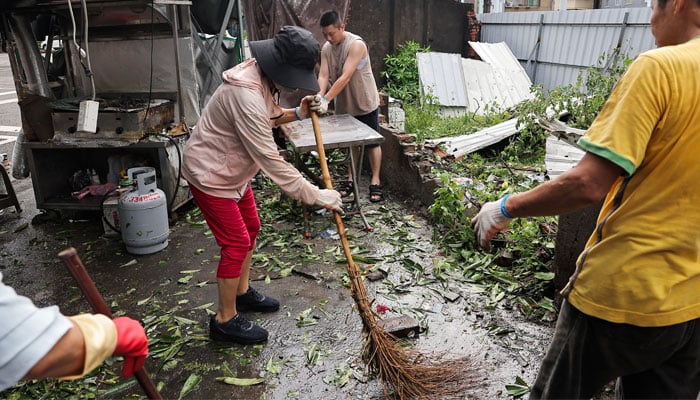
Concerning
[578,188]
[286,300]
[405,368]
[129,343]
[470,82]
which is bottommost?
[286,300]

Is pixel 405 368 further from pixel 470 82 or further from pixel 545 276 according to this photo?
pixel 470 82

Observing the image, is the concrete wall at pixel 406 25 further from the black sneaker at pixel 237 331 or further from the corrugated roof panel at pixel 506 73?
the black sneaker at pixel 237 331

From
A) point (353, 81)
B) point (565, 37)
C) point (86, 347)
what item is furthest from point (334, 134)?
point (565, 37)

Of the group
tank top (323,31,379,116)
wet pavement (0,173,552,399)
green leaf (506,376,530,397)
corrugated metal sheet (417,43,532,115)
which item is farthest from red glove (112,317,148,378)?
corrugated metal sheet (417,43,532,115)

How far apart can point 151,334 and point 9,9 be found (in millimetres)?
4535

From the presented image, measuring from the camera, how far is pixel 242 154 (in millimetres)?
3383

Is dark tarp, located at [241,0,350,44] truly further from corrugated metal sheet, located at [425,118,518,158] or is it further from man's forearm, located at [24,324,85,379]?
man's forearm, located at [24,324,85,379]

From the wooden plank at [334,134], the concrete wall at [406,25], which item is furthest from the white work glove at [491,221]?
the concrete wall at [406,25]

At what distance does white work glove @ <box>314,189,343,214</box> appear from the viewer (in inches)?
130

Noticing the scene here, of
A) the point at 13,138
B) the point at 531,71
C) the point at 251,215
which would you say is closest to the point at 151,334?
the point at 251,215

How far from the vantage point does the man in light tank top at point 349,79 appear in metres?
6.19

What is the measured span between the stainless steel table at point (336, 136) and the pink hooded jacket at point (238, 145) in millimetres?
1682

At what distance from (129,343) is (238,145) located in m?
2.02

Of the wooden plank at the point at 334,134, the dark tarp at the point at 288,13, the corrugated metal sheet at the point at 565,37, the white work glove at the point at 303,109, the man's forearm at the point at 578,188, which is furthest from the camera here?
the corrugated metal sheet at the point at 565,37
